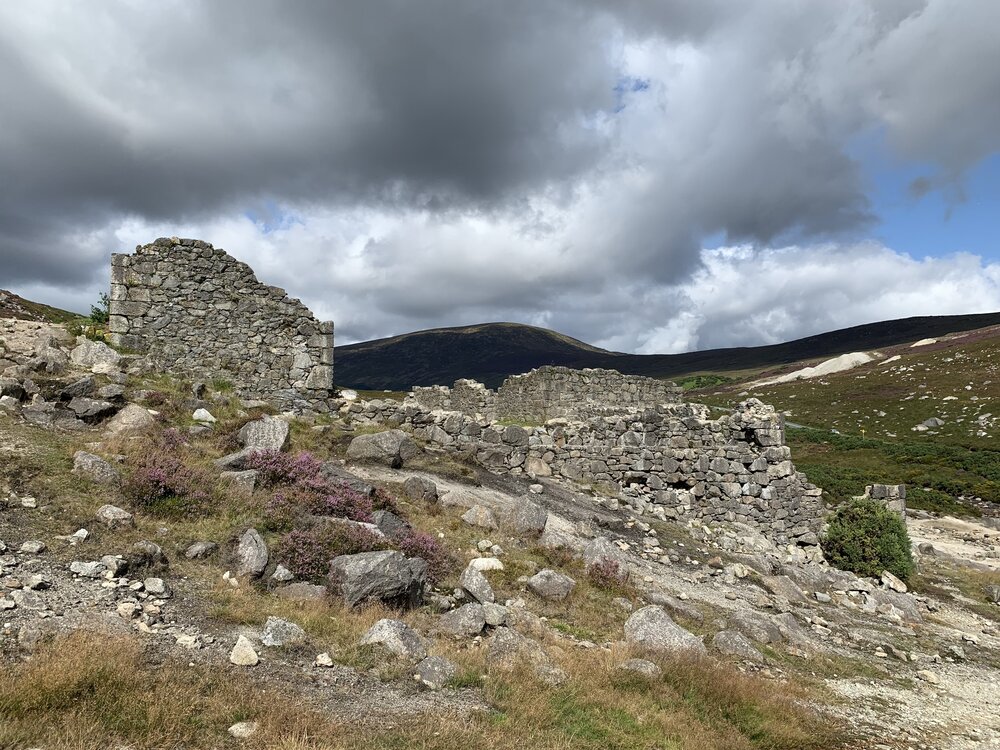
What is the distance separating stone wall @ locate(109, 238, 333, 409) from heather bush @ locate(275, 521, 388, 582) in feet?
33.5

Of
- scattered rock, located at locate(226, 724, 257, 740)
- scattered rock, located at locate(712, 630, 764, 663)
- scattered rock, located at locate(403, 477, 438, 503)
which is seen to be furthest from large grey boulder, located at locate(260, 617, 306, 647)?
scattered rock, located at locate(712, 630, 764, 663)

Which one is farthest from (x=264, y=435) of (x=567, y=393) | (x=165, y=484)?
(x=567, y=393)

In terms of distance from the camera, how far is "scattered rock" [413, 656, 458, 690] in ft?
Result: 22.6

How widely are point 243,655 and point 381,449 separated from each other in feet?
32.3

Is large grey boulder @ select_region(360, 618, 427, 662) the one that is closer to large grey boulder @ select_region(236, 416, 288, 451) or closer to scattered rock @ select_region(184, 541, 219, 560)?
scattered rock @ select_region(184, 541, 219, 560)

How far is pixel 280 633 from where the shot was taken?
7203 millimetres

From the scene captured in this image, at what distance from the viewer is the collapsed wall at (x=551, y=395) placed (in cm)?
2955

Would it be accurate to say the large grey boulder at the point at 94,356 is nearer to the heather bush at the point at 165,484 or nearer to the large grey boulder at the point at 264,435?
the large grey boulder at the point at 264,435

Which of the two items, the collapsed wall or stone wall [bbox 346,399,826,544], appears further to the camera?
the collapsed wall

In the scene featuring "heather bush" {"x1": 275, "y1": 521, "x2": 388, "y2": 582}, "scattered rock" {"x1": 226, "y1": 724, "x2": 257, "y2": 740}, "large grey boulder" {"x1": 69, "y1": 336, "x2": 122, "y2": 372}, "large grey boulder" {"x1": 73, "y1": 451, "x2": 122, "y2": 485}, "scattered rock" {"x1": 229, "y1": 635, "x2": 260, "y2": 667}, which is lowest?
"scattered rock" {"x1": 226, "y1": 724, "x2": 257, "y2": 740}

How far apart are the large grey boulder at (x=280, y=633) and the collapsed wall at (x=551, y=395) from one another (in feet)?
70.0

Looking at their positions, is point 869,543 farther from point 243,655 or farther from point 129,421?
point 129,421

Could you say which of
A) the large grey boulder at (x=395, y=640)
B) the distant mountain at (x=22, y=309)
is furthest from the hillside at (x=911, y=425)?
the distant mountain at (x=22, y=309)

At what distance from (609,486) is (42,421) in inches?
600
